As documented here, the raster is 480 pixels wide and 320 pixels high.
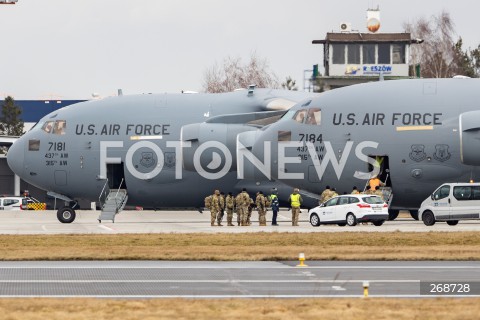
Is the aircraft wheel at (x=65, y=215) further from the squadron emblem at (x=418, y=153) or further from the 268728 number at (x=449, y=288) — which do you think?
the 268728 number at (x=449, y=288)

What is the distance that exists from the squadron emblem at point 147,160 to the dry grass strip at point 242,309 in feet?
105

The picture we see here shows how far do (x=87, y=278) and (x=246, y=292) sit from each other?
16.2 feet

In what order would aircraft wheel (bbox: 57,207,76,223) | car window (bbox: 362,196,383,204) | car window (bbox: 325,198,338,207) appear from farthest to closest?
aircraft wheel (bbox: 57,207,76,223), car window (bbox: 325,198,338,207), car window (bbox: 362,196,383,204)

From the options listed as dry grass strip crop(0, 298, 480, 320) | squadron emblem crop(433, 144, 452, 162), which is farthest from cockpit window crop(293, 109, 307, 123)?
dry grass strip crop(0, 298, 480, 320)

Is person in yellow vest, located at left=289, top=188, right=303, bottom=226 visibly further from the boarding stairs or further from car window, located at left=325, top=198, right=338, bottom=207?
the boarding stairs

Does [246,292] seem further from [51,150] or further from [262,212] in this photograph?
[51,150]

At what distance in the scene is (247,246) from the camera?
37156 mm

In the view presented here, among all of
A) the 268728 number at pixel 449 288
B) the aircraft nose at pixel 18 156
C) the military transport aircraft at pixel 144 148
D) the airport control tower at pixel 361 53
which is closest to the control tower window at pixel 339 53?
the airport control tower at pixel 361 53

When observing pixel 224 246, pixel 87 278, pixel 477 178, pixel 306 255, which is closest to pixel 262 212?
pixel 477 178

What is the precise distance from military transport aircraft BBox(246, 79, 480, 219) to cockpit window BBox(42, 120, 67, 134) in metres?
9.80

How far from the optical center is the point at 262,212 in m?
51.6

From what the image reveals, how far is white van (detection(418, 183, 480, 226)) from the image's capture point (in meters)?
47.6

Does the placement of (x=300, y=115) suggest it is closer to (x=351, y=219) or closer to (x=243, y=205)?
(x=243, y=205)

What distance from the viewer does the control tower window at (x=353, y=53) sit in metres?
105
